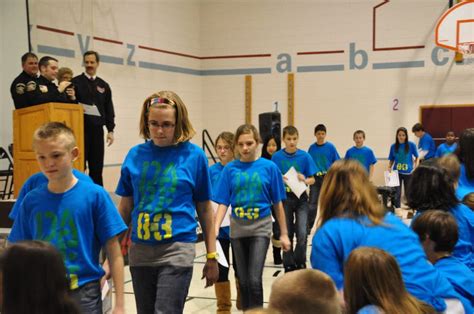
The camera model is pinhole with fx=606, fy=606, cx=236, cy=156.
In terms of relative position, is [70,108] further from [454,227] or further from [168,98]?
[454,227]

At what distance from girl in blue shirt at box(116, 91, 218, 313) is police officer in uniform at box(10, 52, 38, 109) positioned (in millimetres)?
4961

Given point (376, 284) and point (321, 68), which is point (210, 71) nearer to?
point (321, 68)

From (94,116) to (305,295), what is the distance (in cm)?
739

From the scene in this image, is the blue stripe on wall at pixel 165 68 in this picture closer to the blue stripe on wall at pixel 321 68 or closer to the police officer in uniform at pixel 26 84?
the blue stripe on wall at pixel 321 68

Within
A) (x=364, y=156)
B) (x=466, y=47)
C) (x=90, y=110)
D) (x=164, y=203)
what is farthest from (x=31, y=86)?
(x=466, y=47)

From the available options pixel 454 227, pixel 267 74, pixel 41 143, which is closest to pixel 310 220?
pixel 454 227

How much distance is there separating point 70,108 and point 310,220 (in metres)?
4.22

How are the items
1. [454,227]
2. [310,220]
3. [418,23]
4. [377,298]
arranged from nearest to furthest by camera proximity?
[377,298] → [454,227] → [310,220] → [418,23]

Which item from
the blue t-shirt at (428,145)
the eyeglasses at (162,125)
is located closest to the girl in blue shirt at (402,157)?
the blue t-shirt at (428,145)

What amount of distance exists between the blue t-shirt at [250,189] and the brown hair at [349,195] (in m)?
2.21

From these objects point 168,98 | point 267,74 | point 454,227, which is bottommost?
point 454,227

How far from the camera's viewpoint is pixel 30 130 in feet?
25.7

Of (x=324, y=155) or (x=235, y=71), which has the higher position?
(x=235, y=71)

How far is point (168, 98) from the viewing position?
3.40 meters
